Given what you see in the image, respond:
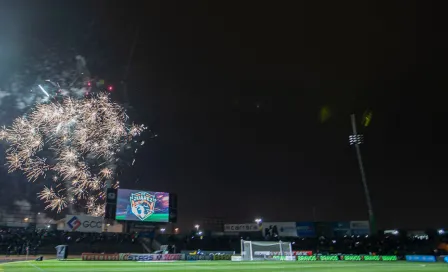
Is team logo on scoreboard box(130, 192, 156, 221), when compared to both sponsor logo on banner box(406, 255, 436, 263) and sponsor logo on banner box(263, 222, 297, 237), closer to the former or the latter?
sponsor logo on banner box(263, 222, 297, 237)

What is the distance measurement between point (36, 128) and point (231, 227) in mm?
55023

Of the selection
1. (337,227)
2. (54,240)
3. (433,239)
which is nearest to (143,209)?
(54,240)

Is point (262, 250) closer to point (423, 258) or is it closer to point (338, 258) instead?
point (338, 258)

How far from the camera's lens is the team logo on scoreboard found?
55.8 meters

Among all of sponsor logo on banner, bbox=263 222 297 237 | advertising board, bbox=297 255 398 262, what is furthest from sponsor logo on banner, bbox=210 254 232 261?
sponsor logo on banner, bbox=263 222 297 237

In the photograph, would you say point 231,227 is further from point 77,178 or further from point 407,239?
point 77,178

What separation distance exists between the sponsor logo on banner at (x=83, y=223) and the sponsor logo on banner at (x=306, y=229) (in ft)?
140

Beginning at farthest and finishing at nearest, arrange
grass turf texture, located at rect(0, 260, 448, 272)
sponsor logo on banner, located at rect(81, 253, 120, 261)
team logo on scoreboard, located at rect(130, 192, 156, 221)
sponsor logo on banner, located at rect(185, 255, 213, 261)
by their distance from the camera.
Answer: team logo on scoreboard, located at rect(130, 192, 156, 221) → sponsor logo on banner, located at rect(185, 255, 213, 261) → sponsor logo on banner, located at rect(81, 253, 120, 261) → grass turf texture, located at rect(0, 260, 448, 272)

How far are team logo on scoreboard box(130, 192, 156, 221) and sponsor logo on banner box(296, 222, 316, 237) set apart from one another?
35.9 meters

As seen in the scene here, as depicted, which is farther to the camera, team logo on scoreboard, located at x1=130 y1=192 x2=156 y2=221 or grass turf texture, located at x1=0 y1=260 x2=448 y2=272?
team logo on scoreboard, located at x1=130 y1=192 x2=156 y2=221

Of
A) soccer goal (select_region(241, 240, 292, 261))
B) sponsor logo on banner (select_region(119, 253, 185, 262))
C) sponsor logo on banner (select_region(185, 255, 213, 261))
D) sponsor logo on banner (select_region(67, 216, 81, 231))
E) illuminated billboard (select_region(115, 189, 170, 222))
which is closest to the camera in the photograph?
sponsor logo on banner (select_region(119, 253, 185, 262))

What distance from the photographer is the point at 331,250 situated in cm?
6975

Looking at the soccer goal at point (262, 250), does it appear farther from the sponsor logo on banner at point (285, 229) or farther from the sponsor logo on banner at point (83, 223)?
the sponsor logo on banner at point (285, 229)

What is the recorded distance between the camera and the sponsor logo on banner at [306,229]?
255ft
